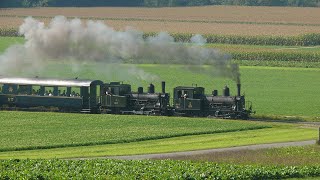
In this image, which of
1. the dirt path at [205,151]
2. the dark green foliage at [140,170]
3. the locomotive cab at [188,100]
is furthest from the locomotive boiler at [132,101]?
the dark green foliage at [140,170]

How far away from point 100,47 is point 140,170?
40462mm

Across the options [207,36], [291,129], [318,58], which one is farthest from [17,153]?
[207,36]

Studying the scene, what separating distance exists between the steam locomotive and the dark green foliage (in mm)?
30113

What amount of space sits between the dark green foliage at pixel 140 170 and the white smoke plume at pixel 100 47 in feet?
115

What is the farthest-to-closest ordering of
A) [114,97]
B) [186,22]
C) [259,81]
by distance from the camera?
[186,22]
[259,81]
[114,97]

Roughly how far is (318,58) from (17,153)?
7752 cm

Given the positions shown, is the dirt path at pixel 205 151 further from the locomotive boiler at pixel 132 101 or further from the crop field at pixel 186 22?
the crop field at pixel 186 22

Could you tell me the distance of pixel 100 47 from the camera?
91.6m

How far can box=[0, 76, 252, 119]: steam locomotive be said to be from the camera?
8594 cm

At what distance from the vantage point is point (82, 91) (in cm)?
8906

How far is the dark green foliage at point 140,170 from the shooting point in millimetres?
50625

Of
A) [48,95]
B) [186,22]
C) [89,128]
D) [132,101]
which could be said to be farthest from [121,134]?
[186,22]

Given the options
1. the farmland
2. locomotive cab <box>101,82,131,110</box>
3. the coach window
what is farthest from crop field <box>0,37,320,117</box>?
locomotive cab <box>101,82,131,110</box>

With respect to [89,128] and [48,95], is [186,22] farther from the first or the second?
[89,128]
